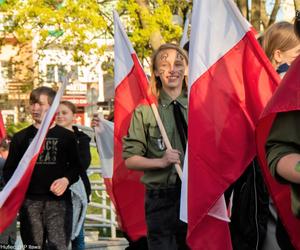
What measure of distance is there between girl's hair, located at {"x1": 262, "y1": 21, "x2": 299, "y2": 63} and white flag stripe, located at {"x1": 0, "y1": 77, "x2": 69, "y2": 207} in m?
2.16

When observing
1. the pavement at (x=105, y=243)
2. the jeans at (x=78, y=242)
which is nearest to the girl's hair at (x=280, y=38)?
the jeans at (x=78, y=242)

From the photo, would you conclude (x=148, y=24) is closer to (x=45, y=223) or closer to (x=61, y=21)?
(x=61, y=21)

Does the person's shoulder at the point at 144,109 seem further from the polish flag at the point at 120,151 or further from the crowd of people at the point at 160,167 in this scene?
the polish flag at the point at 120,151

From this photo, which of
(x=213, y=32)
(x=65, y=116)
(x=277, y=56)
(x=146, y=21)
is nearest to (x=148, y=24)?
(x=146, y=21)

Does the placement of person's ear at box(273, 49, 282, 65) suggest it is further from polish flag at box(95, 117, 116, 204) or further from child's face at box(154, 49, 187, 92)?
polish flag at box(95, 117, 116, 204)

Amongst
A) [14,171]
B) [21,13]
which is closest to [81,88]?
[21,13]

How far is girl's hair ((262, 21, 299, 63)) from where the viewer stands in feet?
13.0

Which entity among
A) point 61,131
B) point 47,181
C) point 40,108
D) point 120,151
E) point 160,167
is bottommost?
point 47,181

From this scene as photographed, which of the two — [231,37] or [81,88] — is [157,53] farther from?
[81,88]

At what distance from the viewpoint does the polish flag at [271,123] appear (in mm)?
2760

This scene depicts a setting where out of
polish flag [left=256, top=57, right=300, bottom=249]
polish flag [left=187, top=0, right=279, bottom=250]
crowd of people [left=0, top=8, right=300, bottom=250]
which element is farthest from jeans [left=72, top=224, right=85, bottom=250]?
polish flag [left=256, top=57, right=300, bottom=249]

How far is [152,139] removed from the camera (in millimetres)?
5027

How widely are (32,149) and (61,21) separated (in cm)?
1307

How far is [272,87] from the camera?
379cm
